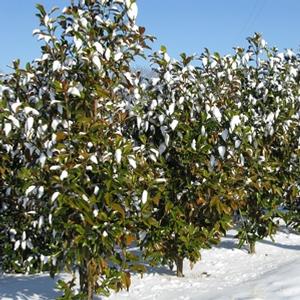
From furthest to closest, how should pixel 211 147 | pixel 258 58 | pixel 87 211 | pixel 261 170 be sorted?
pixel 258 58 < pixel 261 170 < pixel 211 147 < pixel 87 211

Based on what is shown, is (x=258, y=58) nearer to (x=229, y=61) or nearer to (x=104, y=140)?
(x=229, y=61)

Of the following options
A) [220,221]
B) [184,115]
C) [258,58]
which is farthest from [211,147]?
[258,58]

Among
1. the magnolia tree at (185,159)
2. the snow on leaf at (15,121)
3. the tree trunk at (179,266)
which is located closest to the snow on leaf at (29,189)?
the snow on leaf at (15,121)

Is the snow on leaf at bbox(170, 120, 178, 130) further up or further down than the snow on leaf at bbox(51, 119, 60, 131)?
further up

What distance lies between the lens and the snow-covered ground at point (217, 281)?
18.6 ft

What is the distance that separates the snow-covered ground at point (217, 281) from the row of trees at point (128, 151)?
0.28m

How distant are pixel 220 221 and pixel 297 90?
325cm

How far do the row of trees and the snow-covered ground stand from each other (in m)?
0.28

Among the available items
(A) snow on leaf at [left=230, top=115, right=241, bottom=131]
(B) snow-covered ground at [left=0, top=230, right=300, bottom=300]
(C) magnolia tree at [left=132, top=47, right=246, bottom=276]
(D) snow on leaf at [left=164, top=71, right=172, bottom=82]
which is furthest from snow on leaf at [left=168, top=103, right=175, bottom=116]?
(B) snow-covered ground at [left=0, top=230, right=300, bottom=300]

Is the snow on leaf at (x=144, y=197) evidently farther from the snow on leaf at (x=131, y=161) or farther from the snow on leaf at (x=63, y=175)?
the snow on leaf at (x=63, y=175)

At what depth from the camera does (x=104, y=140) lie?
15.7 feet

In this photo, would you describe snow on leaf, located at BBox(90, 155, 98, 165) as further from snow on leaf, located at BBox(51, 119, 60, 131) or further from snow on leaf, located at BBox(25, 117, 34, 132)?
snow on leaf, located at BBox(25, 117, 34, 132)

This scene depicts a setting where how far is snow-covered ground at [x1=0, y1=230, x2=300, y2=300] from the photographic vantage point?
5680mm

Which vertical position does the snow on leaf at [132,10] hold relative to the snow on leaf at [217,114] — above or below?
above
